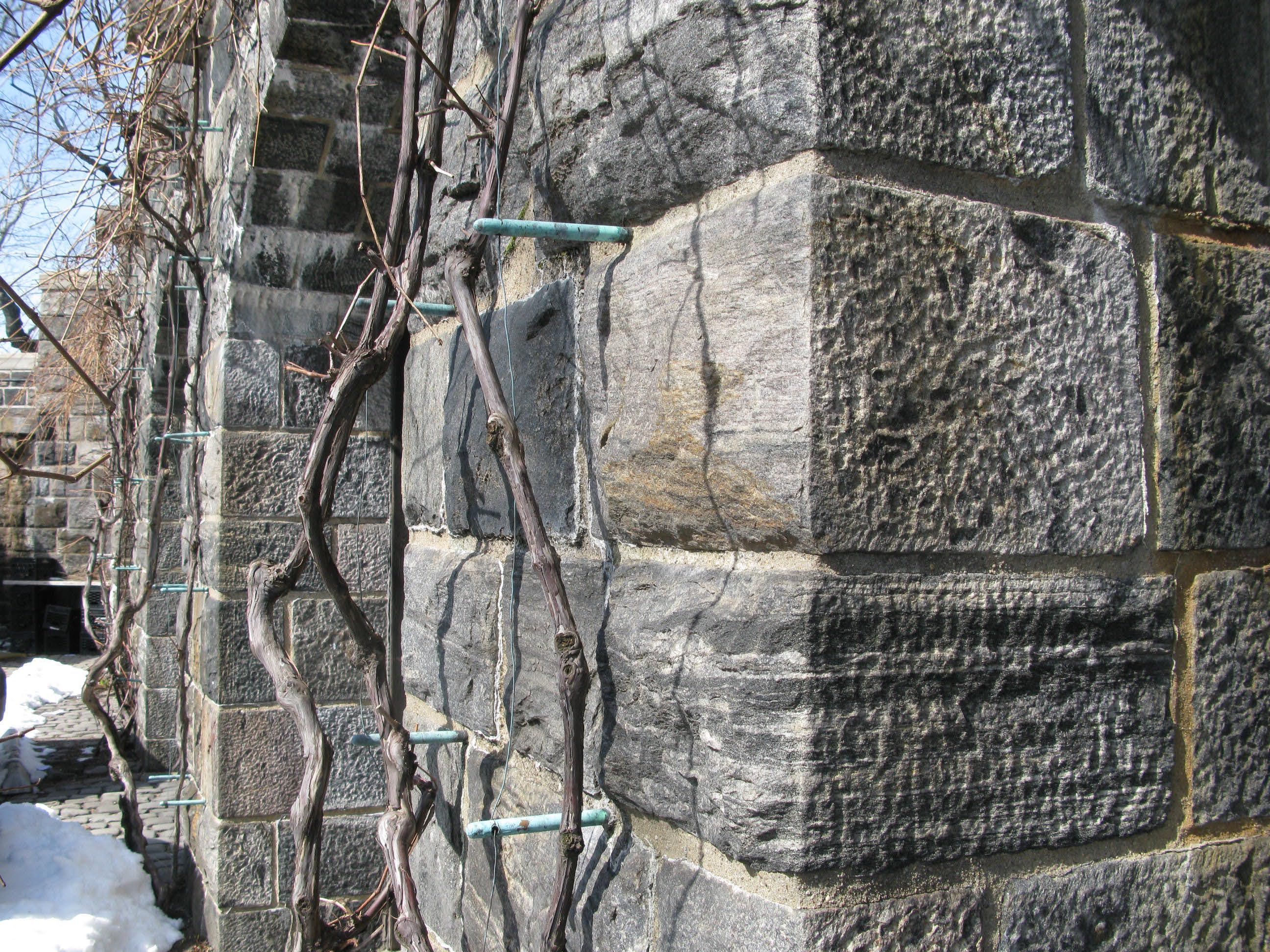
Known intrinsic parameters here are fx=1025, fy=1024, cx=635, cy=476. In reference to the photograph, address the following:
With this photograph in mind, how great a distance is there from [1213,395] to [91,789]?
7.24m

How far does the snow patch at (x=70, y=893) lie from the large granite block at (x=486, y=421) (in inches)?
111

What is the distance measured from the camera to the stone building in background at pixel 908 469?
92cm

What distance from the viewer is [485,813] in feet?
5.21

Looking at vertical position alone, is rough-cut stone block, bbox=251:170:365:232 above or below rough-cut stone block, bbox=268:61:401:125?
below

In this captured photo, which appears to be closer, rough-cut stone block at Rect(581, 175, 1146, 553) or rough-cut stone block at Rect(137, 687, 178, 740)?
rough-cut stone block at Rect(581, 175, 1146, 553)

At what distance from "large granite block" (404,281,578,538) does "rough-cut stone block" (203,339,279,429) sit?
6.10ft

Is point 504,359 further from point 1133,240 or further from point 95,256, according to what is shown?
point 95,256

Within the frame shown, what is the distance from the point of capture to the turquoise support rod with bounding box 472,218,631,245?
1.19m

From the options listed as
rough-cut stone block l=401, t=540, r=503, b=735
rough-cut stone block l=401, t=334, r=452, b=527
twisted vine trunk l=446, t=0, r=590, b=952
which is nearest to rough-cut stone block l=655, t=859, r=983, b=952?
twisted vine trunk l=446, t=0, r=590, b=952

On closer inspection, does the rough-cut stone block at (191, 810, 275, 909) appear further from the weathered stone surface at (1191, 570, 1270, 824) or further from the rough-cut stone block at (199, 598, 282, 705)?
the weathered stone surface at (1191, 570, 1270, 824)

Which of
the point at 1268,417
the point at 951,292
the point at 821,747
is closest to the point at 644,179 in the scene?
the point at 951,292

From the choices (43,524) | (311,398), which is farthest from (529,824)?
(43,524)

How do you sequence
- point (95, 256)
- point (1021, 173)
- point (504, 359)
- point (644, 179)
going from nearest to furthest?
point (1021, 173) → point (644, 179) → point (504, 359) → point (95, 256)

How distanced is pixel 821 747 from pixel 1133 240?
25.1 inches
